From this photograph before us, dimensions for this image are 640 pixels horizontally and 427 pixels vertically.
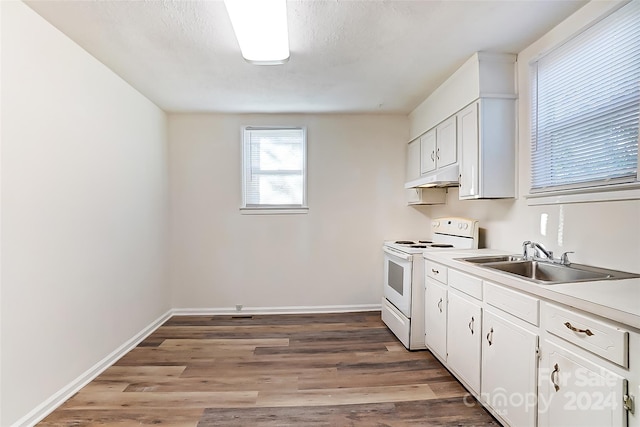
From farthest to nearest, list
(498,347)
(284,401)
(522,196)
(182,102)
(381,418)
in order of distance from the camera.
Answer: (182,102)
(522,196)
(284,401)
(381,418)
(498,347)

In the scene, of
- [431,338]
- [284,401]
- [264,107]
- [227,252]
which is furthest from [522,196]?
[227,252]

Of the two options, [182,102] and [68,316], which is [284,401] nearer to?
[68,316]

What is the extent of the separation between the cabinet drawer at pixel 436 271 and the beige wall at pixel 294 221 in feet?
3.87

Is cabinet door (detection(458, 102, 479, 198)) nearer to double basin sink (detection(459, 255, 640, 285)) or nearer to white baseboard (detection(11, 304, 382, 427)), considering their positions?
double basin sink (detection(459, 255, 640, 285))

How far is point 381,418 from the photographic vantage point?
185 cm

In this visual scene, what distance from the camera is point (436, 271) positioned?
8.20 feet

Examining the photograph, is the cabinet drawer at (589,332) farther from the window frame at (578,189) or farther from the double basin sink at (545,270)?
the window frame at (578,189)

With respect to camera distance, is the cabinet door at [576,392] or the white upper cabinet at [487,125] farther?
the white upper cabinet at [487,125]

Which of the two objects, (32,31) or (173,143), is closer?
(32,31)

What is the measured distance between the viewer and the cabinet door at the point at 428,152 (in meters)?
3.12

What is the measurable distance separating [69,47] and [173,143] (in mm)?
1616

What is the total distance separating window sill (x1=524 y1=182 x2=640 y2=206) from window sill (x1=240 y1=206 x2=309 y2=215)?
7.79ft

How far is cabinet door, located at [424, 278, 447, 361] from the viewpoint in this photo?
2.36 metres

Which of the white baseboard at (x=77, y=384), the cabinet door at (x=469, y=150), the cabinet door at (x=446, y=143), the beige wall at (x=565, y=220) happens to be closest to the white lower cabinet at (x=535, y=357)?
the beige wall at (x=565, y=220)
